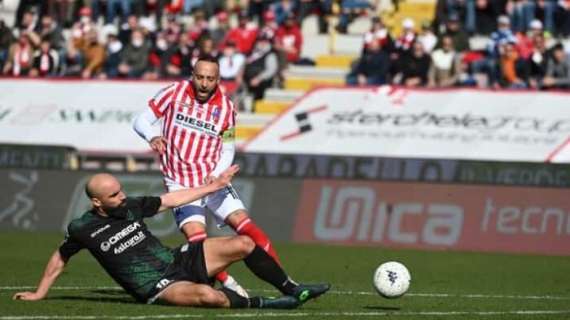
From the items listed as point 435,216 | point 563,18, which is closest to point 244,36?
point 563,18

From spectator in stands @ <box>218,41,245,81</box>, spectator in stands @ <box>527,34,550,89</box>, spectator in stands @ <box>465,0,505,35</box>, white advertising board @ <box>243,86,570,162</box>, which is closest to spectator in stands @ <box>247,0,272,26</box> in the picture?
spectator in stands @ <box>218,41,245,81</box>

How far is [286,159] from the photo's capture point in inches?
1025

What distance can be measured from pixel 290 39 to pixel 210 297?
64.9ft

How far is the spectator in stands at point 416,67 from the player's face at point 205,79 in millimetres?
15817

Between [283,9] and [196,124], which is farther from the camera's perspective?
[283,9]

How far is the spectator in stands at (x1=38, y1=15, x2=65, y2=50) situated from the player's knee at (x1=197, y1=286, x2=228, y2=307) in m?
21.7

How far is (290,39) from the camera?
103 ft

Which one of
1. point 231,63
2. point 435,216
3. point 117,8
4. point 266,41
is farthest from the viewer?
point 117,8

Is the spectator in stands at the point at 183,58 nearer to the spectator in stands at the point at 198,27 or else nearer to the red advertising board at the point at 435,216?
the spectator in stands at the point at 198,27

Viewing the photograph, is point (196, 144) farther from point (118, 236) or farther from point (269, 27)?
point (269, 27)

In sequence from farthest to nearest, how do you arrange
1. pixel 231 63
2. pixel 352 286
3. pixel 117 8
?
pixel 117 8, pixel 231 63, pixel 352 286

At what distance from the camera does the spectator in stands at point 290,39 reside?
31.1 meters

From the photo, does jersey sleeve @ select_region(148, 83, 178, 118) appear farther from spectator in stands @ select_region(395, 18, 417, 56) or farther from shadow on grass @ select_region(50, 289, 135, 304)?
spectator in stands @ select_region(395, 18, 417, 56)

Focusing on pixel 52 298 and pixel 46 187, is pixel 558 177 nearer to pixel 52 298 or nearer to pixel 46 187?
pixel 46 187
